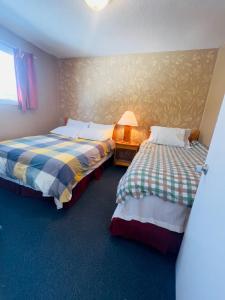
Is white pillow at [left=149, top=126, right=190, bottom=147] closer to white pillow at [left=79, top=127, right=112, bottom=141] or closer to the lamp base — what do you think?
the lamp base

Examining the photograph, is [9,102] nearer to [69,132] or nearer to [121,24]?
[69,132]

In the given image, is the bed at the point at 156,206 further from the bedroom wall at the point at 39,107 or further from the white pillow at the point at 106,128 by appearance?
the bedroom wall at the point at 39,107

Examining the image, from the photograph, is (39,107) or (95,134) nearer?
(95,134)

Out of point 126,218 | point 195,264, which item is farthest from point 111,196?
point 195,264

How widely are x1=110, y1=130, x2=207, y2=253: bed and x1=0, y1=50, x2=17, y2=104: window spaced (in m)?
2.54

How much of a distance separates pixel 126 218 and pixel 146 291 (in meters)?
0.48

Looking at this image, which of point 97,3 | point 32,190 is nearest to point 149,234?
point 32,190

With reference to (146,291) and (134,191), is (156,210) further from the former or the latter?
(146,291)

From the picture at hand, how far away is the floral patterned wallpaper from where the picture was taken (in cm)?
261

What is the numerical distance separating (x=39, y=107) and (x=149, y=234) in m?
3.11

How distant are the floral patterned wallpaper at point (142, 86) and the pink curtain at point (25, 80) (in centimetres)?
83

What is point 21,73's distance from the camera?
2.51 m

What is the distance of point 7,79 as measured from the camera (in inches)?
95.3

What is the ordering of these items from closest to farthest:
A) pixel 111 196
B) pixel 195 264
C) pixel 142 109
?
1. pixel 195 264
2. pixel 111 196
3. pixel 142 109
